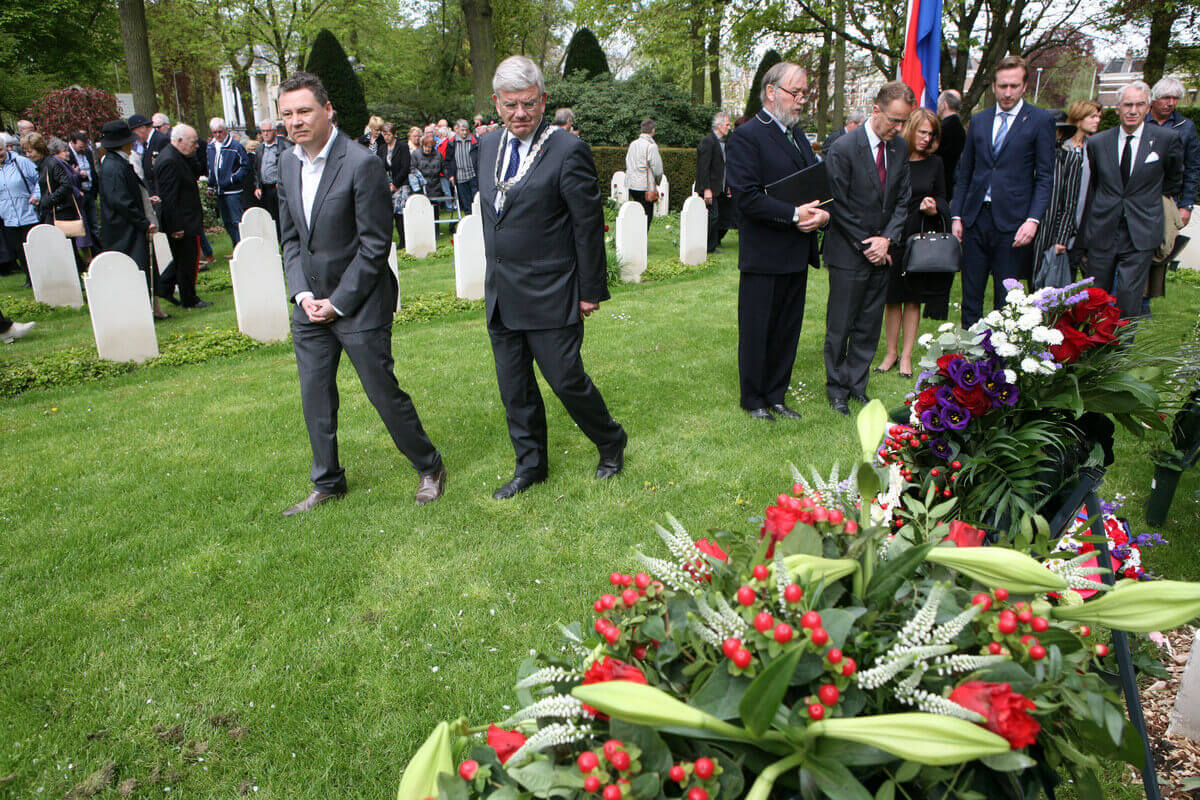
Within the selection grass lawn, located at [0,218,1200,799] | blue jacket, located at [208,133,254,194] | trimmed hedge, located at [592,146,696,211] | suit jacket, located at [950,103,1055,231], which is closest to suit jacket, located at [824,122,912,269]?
grass lawn, located at [0,218,1200,799]

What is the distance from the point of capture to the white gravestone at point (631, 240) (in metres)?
11.0

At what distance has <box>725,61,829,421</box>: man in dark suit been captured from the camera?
524 centimetres

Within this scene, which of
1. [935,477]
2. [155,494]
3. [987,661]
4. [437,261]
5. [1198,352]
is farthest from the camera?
[437,261]

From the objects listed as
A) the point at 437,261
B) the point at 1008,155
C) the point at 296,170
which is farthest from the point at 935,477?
the point at 437,261

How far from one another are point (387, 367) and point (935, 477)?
3.03 metres

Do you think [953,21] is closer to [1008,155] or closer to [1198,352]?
[1008,155]

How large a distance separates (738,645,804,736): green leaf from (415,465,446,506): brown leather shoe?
3.73 meters

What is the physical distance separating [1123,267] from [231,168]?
42.0 ft

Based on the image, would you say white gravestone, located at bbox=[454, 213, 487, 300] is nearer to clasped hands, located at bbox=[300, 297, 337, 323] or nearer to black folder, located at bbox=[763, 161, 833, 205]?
black folder, located at bbox=[763, 161, 833, 205]

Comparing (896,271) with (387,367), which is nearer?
(387,367)

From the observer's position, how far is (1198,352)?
2.54 meters

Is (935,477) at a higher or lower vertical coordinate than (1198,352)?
lower

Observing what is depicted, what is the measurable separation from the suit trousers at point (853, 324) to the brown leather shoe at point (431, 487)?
302 cm

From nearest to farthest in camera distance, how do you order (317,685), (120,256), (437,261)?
1. (317,685)
2. (120,256)
3. (437,261)
